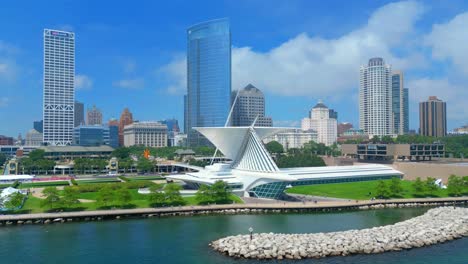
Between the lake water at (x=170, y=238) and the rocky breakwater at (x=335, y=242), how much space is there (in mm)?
1085

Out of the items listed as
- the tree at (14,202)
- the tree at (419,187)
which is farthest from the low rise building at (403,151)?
the tree at (14,202)

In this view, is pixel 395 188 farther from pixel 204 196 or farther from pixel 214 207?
pixel 204 196

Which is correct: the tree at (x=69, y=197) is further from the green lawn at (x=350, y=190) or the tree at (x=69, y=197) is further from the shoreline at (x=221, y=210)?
the green lawn at (x=350, y=190)

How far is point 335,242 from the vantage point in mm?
44688

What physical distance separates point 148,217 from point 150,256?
20.8 m

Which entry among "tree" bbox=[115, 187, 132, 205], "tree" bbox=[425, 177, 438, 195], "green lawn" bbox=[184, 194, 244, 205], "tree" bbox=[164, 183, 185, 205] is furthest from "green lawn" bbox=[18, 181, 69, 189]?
"tree" bbox=[425, 177, 438, 195]

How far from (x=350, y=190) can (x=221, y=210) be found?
31.1m

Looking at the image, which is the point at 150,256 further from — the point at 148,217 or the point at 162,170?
the point at 162,170

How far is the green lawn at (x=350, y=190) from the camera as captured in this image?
80000 mm

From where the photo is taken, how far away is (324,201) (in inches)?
2911

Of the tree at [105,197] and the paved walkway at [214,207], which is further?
the tree at [105,197]

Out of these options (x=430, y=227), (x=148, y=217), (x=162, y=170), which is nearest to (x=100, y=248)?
(x=148, y=217)

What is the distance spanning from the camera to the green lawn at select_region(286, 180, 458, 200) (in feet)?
262

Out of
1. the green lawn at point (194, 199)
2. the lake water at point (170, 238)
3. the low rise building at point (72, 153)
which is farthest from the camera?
the low rise building at point (72, 153)
